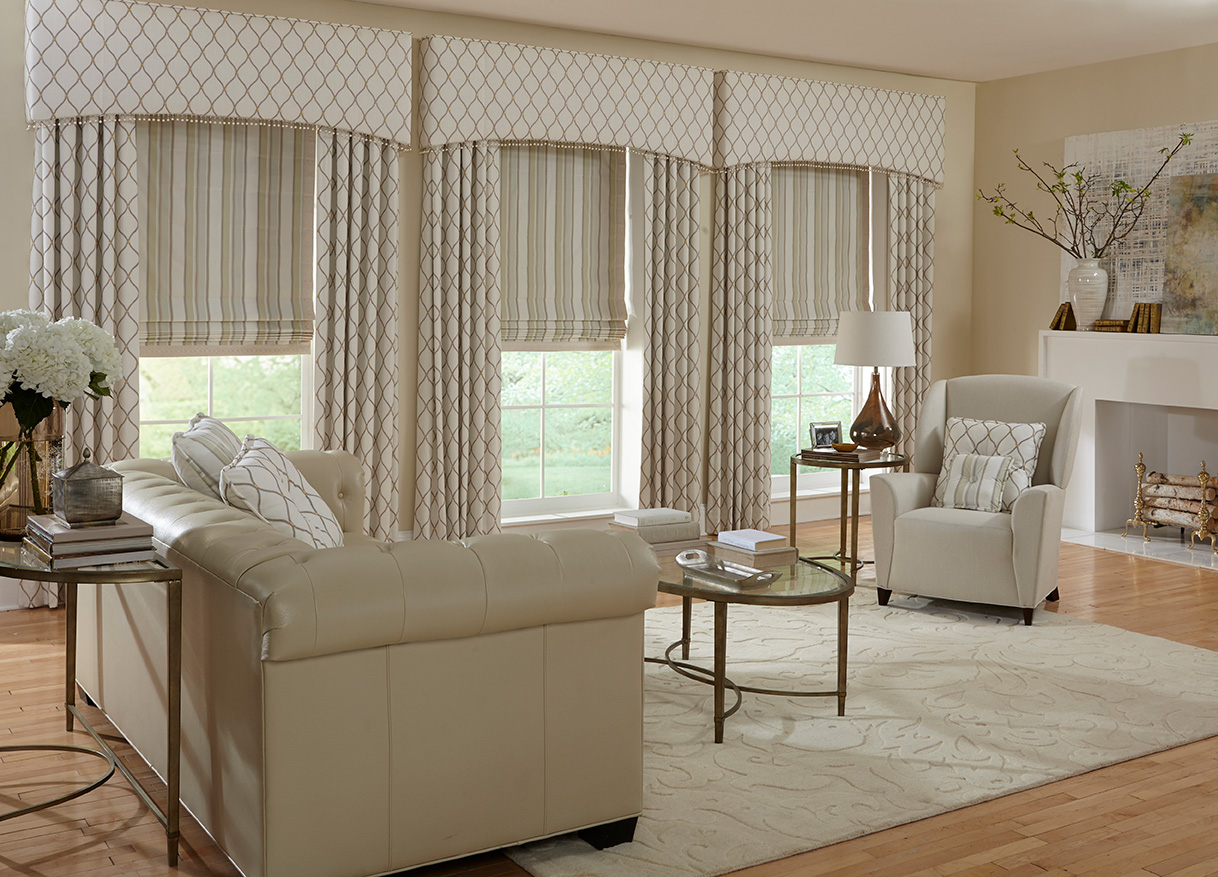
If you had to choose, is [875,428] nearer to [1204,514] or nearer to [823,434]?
[823,434]

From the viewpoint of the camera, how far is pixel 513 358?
7.12 metres

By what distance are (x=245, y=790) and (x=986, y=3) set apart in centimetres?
546

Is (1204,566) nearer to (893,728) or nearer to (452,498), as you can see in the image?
(893,728)

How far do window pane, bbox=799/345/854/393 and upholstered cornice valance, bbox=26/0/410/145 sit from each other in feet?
10.7

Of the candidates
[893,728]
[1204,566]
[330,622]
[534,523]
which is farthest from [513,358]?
[330,622]

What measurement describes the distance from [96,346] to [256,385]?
7889 millimetres

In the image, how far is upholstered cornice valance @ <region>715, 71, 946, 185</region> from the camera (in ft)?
23.9

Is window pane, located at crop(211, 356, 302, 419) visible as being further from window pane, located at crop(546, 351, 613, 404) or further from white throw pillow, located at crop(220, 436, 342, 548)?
white throw pillow, located at crop(220, 436, 342, 548)

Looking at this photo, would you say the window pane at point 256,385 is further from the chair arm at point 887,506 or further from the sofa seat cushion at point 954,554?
the sofa seat cushion at point 954,554

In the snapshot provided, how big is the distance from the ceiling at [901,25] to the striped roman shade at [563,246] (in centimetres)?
79

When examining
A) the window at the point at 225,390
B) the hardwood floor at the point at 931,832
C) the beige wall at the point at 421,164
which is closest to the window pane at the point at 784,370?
the beige wall at the point at 421,164

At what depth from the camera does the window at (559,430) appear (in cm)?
Answer: 711

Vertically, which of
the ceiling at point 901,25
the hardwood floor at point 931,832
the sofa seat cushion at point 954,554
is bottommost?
the hardwood floor at point 931,832

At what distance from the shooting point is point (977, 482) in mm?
5707
